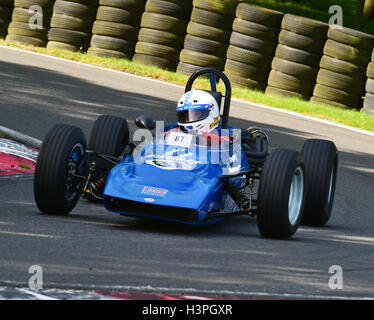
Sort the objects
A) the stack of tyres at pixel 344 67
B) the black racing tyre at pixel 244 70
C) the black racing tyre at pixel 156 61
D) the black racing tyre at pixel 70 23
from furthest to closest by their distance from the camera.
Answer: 1. the black racing tyre at pixel 70 23
2. the black racing tyre at pixel 156 61
3. the black racing tyre at pixel 244 70
4. the stack of tyres at pixel 344 67

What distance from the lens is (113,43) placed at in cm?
1873

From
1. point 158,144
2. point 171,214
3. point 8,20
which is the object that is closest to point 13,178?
point 158,144

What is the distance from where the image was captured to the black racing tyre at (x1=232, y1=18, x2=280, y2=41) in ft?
58.1

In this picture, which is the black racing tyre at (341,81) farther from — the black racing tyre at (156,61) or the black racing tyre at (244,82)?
the black racing tyre at (156,61)

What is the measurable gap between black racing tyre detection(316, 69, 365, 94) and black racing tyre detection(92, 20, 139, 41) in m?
4.02

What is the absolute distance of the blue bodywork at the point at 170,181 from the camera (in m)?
7.34

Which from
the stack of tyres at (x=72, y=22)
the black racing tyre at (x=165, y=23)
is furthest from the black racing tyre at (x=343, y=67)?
the stack of tyres at (x=72, y=22)

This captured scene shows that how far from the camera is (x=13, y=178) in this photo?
9484mm

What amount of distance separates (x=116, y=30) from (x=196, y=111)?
10.5 m

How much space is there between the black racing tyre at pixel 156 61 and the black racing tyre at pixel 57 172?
10.6 m

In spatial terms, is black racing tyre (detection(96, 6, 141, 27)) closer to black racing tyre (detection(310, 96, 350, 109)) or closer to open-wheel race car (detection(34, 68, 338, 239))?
black racing tyre (detection(310, 96, 350, 109))

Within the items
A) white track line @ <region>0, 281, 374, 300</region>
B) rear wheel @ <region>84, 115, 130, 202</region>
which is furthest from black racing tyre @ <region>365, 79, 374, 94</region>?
white track line @ <region>0, 281, 374, 300</region>

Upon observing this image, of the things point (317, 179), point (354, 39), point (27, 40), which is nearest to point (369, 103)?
point (354, 39)

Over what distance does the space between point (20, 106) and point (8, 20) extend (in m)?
6.38
